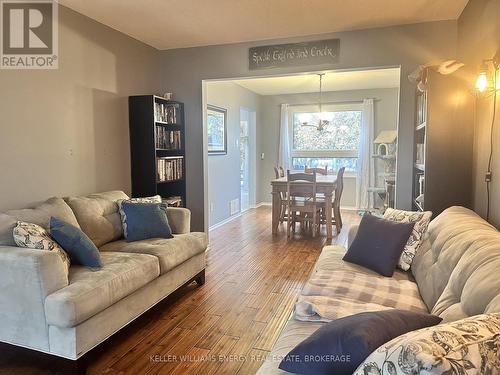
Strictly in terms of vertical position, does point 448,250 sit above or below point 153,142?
below

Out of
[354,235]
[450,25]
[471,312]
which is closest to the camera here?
[471,312]

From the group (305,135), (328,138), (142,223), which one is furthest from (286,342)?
(305,135)

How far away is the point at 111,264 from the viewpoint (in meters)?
2.39

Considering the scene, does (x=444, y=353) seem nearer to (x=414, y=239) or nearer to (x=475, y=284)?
(x=475, y=284)

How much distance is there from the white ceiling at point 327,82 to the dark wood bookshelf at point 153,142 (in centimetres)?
178

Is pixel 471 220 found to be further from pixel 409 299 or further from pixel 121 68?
pixel 121 68

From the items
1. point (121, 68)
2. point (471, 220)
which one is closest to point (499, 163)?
point (471, 220)

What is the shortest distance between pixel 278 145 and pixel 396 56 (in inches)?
176

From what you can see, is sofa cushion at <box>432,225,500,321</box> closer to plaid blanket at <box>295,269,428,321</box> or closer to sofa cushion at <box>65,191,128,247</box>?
plaid blanket at <box>295,269,428,321</box>

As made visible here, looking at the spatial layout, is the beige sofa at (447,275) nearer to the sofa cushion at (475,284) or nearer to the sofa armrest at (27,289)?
the sofa cushion at (475,284)

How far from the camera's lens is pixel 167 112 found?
429 cm

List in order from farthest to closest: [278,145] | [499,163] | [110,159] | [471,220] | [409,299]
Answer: [278,145] < [110,159] < [499,163] < [471,220] < [409,299]

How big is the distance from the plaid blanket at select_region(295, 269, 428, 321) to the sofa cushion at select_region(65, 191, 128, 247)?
1.79 m

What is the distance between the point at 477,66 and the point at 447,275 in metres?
1.96
